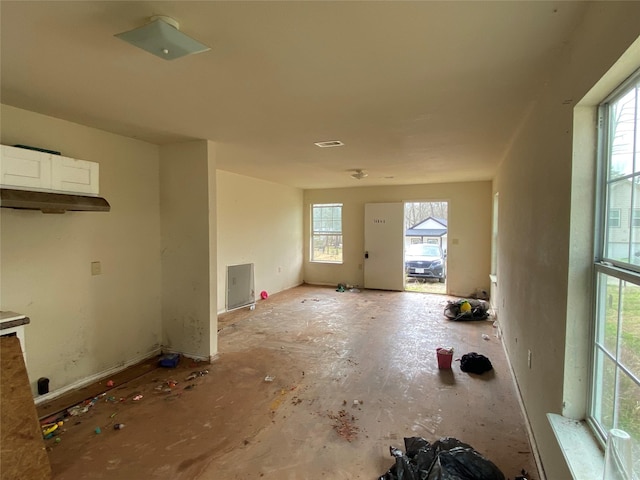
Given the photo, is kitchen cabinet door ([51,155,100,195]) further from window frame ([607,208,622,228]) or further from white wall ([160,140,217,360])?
window frame ([607,208,622,228])

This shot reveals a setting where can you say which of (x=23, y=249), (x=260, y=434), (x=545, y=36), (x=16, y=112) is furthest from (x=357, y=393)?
(x=16, y=112)

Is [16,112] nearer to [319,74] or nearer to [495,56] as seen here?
[319,74]

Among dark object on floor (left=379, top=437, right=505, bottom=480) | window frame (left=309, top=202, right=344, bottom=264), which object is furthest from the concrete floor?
window frame (left=309, top=202, right=344, bottom=264)

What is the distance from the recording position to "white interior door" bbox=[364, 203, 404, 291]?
7.13 m

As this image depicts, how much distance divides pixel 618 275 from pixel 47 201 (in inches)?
130

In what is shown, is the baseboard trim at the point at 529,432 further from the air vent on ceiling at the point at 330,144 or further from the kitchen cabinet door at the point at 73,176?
the kitchen cabinet door at the point at 73,176

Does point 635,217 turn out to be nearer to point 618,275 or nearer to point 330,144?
point 618,275

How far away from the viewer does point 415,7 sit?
1323mm

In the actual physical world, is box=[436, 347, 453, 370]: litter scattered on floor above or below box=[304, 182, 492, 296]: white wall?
below

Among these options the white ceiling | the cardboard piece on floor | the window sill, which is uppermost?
the white ceiling

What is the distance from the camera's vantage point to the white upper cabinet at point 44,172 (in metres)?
2.22

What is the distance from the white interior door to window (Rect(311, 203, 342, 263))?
74cm

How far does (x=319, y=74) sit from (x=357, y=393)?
2.54 metres

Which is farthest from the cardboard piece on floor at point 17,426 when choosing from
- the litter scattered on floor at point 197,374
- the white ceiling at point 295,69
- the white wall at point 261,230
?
the white wall at point 261,230
